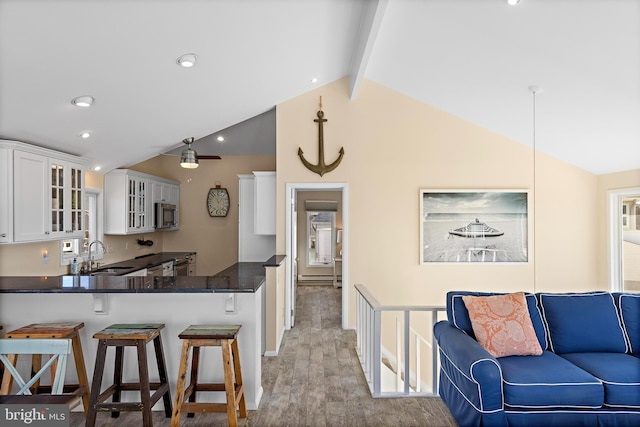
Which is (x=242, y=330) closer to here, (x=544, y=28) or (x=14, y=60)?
(x=14, y=60)

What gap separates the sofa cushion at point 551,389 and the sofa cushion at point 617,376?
0.22 feet

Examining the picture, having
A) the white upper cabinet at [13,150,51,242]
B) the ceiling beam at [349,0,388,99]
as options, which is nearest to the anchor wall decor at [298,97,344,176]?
the ceiling beam at [349,0,388,99]

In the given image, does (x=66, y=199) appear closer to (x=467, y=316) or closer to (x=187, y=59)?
(x=187, y=59)

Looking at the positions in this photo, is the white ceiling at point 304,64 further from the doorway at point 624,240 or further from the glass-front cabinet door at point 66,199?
the doorway at point 624,240

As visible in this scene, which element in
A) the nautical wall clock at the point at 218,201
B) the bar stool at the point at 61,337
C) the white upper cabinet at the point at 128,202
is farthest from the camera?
the nautical wall clock at the point at 218,201

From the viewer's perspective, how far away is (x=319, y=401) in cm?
316

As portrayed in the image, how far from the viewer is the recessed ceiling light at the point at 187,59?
3319 millimetres

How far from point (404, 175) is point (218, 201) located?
3.77 meters

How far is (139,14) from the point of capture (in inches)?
104

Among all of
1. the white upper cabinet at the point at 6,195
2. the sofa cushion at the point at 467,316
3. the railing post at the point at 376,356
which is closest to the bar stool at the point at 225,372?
the railing post at the point at 376,356

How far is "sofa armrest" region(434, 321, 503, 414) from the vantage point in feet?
7.97

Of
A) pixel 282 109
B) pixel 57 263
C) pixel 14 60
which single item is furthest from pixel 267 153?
pixel 14 60

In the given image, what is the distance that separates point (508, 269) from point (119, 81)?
5.01 meters

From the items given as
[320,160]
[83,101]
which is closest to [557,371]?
[320,160]
